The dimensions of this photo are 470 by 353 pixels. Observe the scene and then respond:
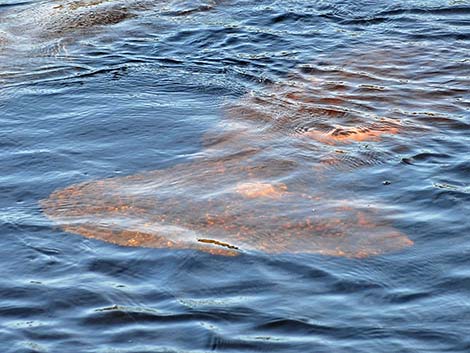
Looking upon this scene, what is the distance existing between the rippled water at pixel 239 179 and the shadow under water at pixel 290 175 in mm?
17

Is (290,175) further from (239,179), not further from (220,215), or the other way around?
(220,215)

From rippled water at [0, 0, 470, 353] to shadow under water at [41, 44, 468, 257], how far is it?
0.7 inches

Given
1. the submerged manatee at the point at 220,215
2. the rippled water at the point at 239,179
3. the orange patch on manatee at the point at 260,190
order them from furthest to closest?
the orange patch on manatee at the point at 260,190, the submerged manatee at the point at 220,215, the rippled water at the point at 239,179

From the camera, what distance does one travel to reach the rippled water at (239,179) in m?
4.90

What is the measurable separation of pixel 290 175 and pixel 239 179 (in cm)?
34

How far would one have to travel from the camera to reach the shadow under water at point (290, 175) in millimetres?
5691

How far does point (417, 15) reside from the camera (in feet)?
31.3

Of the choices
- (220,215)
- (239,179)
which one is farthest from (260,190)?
(220,215)

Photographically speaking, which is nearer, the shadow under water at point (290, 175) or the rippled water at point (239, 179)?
the rippled water at point (239, 179)

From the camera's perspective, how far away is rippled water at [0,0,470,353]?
490 centimetres

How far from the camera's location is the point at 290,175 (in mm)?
6488

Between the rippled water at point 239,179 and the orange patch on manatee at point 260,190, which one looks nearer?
the rippled water at point 239,179

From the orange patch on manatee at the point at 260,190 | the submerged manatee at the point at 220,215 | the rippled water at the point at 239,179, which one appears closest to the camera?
the rippled water at the point at 239,179

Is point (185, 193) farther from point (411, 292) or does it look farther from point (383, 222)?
point (411, 292)
